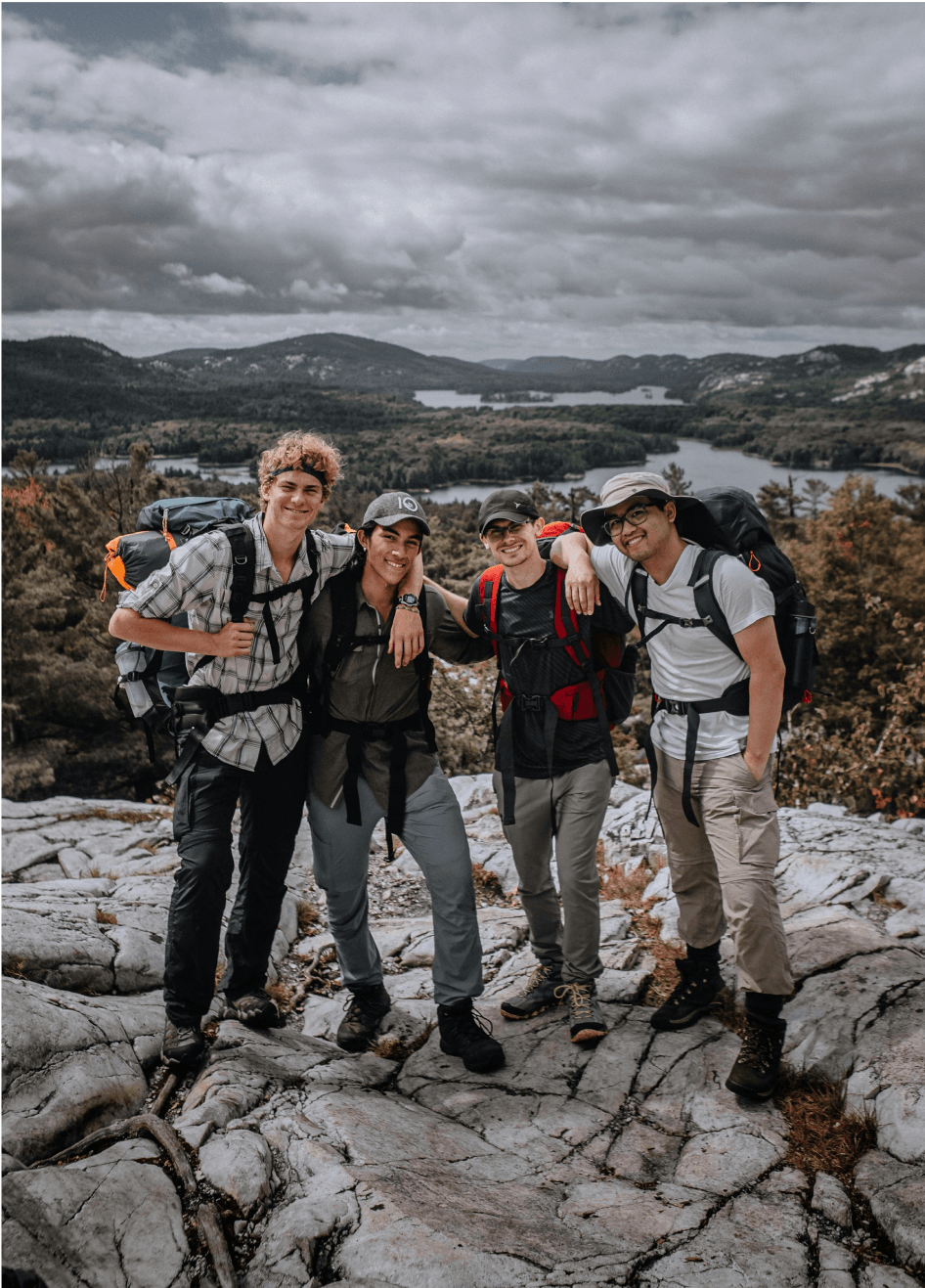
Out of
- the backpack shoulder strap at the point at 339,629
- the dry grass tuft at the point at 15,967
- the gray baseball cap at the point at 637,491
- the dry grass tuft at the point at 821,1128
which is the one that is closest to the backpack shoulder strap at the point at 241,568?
the backpack shoulder strap at the point at 339,629

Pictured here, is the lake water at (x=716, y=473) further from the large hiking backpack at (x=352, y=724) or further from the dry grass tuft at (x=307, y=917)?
the large hiking backpack at (x=352, y=724)

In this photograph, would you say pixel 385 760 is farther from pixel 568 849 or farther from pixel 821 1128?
pixel 821 1128

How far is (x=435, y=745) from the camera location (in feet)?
13.6

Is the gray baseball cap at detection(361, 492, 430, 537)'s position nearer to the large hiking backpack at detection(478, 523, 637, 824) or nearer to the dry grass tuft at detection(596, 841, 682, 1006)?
the large hiking backpack at detection(478, 523, 637, 824)

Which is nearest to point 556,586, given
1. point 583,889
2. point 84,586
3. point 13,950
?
point 583,889

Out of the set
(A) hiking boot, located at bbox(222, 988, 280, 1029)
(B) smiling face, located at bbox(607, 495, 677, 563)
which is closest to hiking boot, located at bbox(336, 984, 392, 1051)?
(A) hiking boot, located at bbox(222, 988, 280, 1029)

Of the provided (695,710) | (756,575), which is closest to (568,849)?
(695,710)

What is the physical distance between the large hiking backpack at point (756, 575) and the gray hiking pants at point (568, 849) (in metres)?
0.57

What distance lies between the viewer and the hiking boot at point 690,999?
14.9 ft

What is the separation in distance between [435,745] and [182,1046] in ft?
6.67

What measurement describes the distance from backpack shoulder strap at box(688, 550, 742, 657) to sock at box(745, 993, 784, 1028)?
6.07 ft

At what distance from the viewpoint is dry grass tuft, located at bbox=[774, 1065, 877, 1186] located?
11.2 feet

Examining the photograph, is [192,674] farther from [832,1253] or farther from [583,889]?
[832,1253]

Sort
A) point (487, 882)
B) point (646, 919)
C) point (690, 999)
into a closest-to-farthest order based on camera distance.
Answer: point (690, 999) → point (646, 919) → point (487, 882)
